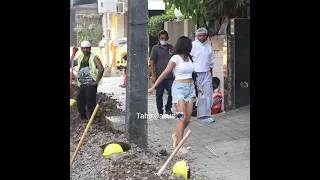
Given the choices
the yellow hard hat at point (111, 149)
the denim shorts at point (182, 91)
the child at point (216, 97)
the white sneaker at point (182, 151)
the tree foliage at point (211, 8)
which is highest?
the tree foliage at point (211, 8)

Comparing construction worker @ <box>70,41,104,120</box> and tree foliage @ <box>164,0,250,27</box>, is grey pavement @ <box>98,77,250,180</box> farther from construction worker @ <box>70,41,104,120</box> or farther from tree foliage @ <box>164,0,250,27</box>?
tree foliage @ <box>164,0,250,27</box>

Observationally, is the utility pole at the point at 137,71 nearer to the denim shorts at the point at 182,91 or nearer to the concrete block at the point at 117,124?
the denim shorts at the point at 182,91

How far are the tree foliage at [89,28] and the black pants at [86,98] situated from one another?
7.54m

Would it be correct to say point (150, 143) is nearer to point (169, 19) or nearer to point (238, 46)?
point (238, 46)

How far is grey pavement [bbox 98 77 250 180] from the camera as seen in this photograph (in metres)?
5.86

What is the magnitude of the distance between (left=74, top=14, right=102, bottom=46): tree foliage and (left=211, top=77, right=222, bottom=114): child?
23.2ft

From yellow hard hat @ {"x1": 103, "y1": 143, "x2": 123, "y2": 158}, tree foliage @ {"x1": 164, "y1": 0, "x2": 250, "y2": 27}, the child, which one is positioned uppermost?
tree foliage @ {"x1": 164, "y1": 0, "x2": 250, "y2": 27}

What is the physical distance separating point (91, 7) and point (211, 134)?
11.5 metres

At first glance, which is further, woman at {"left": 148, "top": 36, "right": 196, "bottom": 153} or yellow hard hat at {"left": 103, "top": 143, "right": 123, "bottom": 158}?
woman at {"left": 148, "top": 36, "right": 196, "bottom": 153}

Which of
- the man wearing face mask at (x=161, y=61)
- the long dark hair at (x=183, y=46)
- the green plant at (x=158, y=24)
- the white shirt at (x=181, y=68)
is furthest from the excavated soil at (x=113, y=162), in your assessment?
the green plant at (x=158, y=24)

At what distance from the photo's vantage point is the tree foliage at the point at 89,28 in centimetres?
1641

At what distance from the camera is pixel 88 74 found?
27.4ft

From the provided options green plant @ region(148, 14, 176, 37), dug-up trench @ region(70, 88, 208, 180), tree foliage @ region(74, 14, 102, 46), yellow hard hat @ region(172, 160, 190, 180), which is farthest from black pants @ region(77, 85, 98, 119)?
tree foliage @ region(74, 14, 102, 46)
